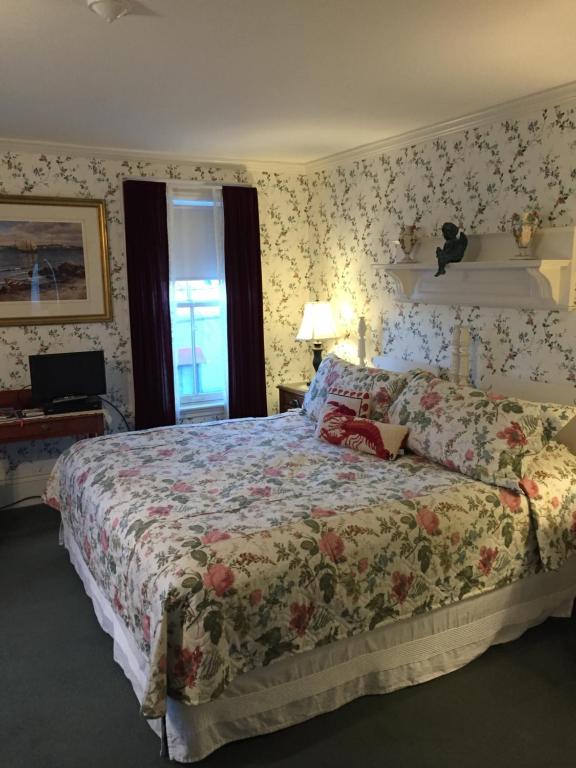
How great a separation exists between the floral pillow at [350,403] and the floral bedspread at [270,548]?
0.40 meters

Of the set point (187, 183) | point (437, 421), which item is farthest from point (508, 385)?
point (187, 183)

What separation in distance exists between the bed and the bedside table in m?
1.64

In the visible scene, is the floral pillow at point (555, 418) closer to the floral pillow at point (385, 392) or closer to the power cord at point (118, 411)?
the floral pillow at point (385, 392)

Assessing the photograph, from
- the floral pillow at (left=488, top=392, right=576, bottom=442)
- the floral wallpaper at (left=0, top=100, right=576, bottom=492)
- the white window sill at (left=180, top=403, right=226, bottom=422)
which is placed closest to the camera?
the floral pillow at (left=488, top=392, right=576, bottom=442)

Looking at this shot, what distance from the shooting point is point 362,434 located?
330 cm

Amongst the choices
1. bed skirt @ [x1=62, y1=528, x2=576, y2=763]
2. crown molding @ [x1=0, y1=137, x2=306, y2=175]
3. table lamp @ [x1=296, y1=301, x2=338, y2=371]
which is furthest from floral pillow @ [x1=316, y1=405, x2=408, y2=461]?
crown molding @ [x1=0, y1=137, x2=306, y2=175]

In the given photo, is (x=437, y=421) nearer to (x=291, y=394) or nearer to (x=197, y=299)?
(x=291, y=394)

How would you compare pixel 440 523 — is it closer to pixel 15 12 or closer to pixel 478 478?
pixel 478 478

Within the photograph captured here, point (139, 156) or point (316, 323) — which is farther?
point (316, 323)

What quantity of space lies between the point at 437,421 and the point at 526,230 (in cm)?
107

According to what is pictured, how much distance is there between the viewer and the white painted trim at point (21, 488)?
4430mm

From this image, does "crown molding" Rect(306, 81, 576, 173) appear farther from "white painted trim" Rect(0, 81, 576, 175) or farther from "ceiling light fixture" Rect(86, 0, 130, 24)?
"ceiling light fixture" Rect(86, 0, 130, 24)

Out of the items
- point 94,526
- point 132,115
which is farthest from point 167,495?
point 132,115

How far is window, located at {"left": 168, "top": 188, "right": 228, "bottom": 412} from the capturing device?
4723 millimetres
